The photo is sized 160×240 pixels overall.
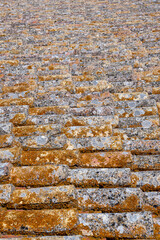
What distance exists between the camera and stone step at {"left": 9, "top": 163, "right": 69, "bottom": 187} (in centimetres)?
161

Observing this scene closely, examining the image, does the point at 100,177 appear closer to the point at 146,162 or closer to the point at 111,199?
the point at 111,199

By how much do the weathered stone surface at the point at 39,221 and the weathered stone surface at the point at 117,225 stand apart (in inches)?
3.6

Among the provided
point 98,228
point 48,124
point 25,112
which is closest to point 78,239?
point 98,228

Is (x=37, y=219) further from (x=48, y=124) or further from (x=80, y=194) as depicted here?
(x=48, y=124)

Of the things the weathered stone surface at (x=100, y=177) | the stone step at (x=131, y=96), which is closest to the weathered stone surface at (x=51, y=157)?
the weathered stone surface at (x=100, y=177)

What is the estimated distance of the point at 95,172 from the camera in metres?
1.67

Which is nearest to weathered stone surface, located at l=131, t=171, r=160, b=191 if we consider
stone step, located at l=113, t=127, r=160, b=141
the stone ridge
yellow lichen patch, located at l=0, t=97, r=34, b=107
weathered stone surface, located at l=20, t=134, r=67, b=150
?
the stone ridge

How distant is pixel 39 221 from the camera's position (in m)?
1.37

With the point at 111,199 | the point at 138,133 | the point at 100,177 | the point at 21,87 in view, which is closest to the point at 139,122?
the point at 138,133

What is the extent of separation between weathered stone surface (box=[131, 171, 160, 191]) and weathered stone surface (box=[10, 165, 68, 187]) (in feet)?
1.86

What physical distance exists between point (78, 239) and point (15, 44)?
11.5ft

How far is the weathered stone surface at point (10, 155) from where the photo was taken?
5.76ft

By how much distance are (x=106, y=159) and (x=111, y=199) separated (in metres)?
0.36

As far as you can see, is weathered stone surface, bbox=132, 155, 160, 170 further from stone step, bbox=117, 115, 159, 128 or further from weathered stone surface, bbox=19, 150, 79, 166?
weathered stone surface, bbox=19, 150, 79, 166
